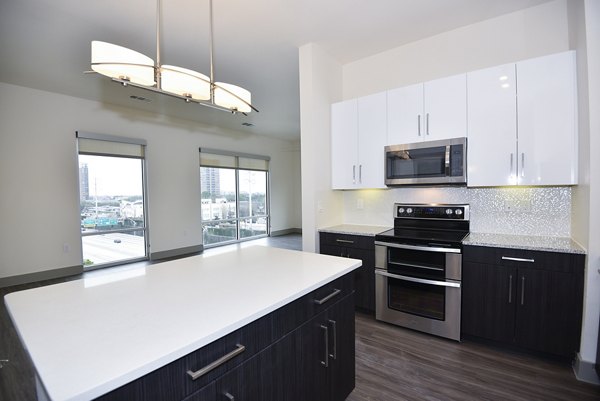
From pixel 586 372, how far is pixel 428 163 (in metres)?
1.94

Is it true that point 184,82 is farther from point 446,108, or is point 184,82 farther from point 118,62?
point 446,108

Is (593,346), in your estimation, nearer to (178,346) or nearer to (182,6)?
(178,346)

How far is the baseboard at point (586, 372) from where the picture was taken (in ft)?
6.29

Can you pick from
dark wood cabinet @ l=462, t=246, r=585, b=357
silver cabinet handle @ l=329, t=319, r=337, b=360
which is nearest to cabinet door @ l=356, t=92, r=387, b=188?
dark wood cabinet @ l=462, t=246, r=585, b=357

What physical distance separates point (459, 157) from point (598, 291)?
137cm

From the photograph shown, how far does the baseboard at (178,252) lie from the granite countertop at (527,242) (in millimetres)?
5510

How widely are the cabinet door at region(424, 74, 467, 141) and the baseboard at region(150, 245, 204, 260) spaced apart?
5.40 metres

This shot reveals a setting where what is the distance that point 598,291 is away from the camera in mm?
1906

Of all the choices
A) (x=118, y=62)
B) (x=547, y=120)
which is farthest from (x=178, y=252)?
(x=547, y=120)

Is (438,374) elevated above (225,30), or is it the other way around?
(225,30)

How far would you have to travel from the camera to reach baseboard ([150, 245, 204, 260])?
5645 mm

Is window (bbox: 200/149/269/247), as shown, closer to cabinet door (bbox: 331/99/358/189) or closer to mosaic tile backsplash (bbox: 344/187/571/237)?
cabinet door (bbox: 331/99/358/189)

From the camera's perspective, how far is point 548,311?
2100 millimetres

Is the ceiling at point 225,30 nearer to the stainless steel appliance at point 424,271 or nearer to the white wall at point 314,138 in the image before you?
the white wall at point 314,138
